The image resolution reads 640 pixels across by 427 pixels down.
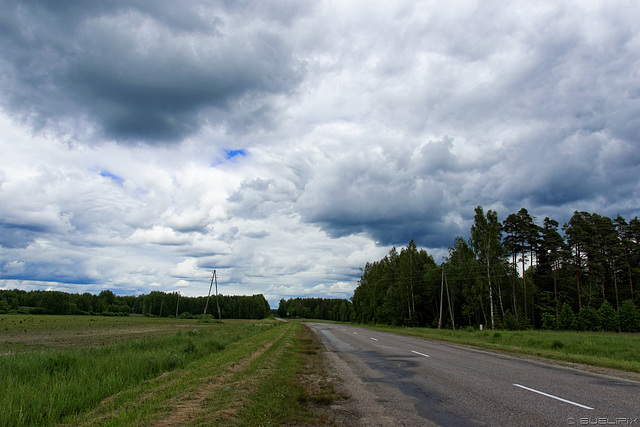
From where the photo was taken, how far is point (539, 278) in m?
56.5

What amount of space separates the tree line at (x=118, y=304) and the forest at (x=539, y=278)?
284 feet

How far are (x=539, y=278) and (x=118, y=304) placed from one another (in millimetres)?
166163

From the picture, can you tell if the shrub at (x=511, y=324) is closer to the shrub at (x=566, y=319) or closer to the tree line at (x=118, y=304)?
the shrub at (x=566, y=319)

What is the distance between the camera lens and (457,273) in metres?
54.6

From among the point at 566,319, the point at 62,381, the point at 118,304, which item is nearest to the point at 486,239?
the point at 566,319

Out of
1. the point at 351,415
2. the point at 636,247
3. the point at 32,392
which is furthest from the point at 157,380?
the point at 636,247

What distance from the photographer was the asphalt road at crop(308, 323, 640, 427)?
5898mm

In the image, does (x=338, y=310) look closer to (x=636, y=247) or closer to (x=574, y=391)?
(x=636, y=247)

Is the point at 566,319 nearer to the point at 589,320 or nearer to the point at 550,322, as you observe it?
the point at 550,322

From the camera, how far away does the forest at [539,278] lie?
45.7 metres

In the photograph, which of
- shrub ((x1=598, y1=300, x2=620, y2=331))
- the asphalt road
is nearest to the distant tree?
shrub ((x1=598, y1=300, x2=620, y2=331))

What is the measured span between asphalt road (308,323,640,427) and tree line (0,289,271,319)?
115 metres

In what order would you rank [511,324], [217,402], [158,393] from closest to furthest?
1. [217,402]
2. [158,393]
3. [511,324]

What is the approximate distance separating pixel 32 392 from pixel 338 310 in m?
163
